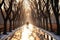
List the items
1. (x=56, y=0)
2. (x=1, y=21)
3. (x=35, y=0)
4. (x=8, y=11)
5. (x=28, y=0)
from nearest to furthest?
1. (x=56, y=0)
2. (x=8, y=11)
3. (x=1, y=21)
4. (x=35, y=0)
5. (x=28, y=0)

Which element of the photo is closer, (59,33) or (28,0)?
(59,33)

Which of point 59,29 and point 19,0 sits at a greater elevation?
point 19,0

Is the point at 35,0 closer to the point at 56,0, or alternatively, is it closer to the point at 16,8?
the point at 16,8

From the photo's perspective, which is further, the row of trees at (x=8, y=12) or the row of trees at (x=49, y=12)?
the row of trees at (x=8, y=12)

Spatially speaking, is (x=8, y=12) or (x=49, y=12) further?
(x=49, y=12)

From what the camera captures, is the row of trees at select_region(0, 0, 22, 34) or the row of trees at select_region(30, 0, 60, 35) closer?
the row of trees at select_region(30, 0, 60, 35)

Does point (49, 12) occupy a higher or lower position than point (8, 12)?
lower

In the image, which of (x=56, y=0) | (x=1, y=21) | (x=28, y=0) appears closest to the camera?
(x=56, y=0)

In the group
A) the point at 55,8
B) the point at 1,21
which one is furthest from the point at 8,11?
the point at 1,21

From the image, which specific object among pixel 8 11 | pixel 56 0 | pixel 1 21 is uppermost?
pixel 56 0

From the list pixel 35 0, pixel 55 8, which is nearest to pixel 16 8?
pixel 35 0

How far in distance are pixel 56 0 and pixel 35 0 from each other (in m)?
22.1

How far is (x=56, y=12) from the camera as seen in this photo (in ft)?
70.6

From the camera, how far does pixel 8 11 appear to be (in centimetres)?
2488
